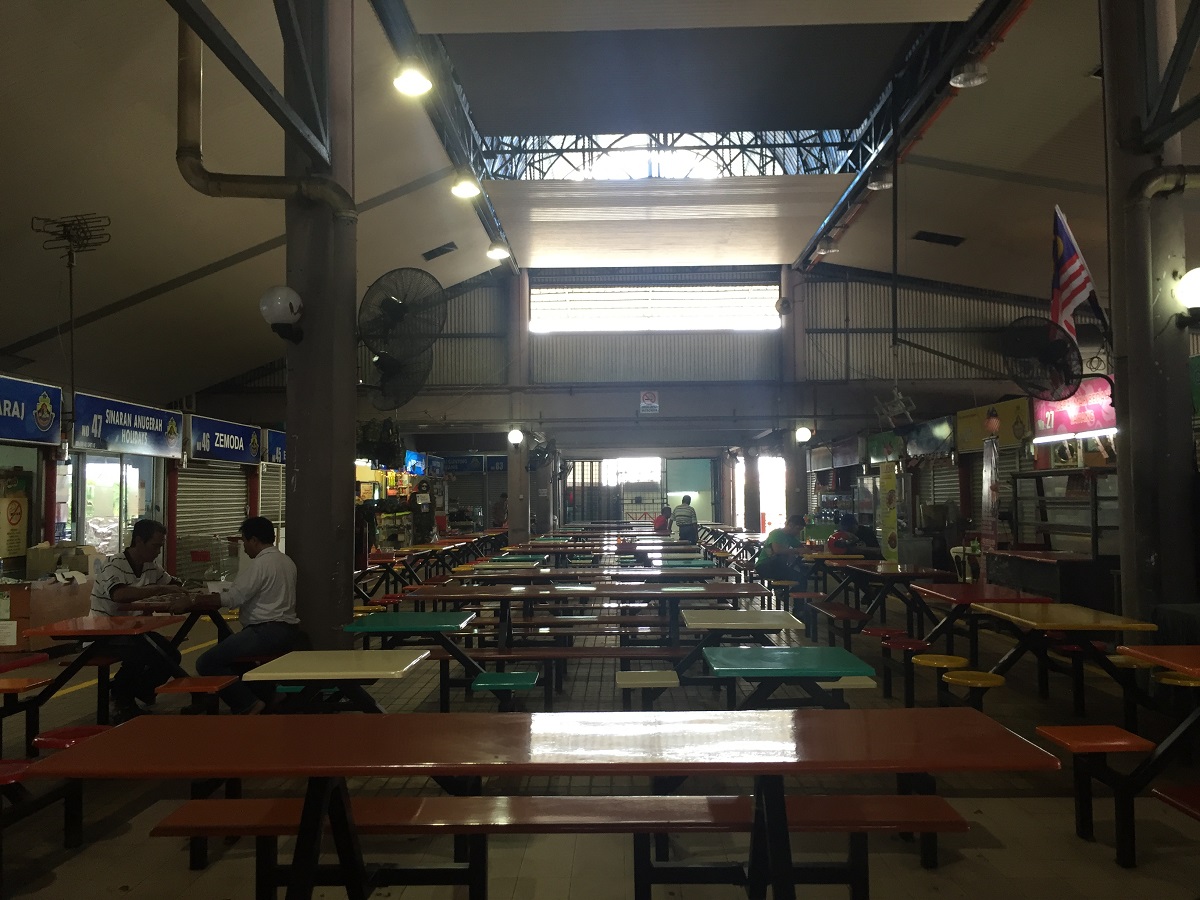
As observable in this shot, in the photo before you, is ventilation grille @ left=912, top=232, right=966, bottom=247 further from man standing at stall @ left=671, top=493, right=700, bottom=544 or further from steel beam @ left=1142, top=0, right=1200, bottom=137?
steel beam @ left=1142, top=0, right=1200, bottom=137

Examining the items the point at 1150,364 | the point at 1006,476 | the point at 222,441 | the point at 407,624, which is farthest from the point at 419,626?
the point at 1006,476

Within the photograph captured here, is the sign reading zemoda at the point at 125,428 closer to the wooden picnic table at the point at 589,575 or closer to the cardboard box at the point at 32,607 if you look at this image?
the cardboard box at the point at 32,607

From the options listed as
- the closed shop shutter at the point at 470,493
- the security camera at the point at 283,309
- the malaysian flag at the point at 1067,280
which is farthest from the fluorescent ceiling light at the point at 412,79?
the closed shop shutter at the point at 470,493

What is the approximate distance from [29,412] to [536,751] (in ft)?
24.6

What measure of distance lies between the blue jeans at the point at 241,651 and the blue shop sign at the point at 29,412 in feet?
14.2

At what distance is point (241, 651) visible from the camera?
14.2ft

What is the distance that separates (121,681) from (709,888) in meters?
4.02

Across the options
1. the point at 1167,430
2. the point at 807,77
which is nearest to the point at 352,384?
the point at 1167,430

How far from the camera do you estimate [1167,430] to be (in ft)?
17.1

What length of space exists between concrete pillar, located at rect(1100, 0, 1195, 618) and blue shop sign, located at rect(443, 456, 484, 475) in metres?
18.8

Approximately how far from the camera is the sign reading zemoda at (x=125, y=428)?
28.4 feet

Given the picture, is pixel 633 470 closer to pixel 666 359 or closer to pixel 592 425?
pixel 592 425

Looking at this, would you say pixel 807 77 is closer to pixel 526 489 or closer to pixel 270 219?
pixel 270 219

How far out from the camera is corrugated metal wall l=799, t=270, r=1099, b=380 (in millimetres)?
15211
